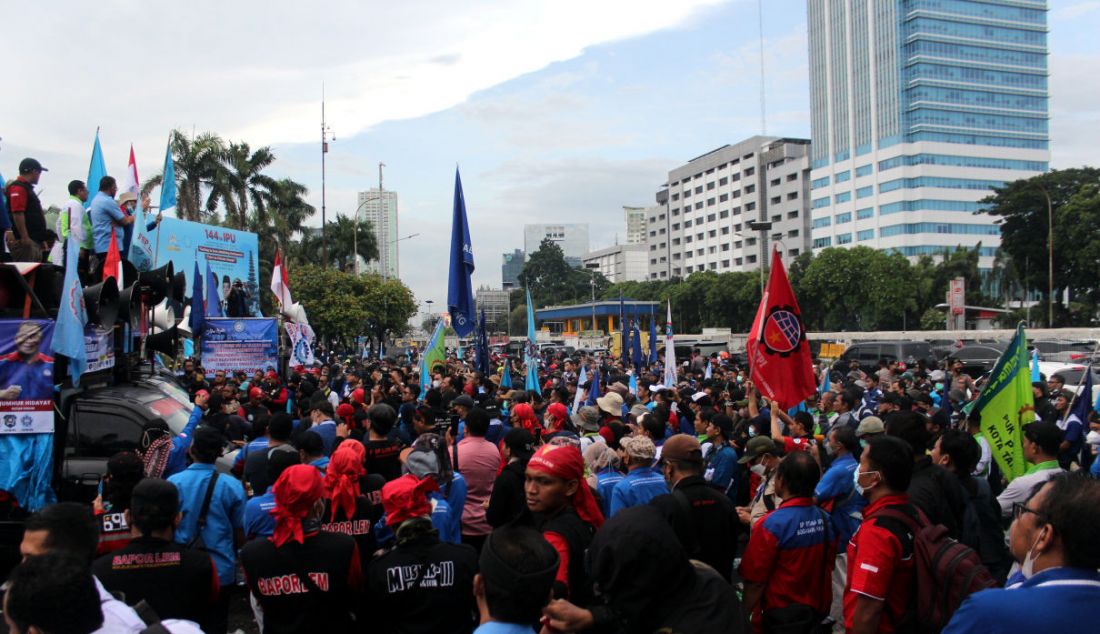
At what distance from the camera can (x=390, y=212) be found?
143000mm

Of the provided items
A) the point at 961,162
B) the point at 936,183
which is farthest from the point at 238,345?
the point at 961,162

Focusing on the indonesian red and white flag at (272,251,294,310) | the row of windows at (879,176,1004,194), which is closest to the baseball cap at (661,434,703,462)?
the indonesian red and white flag at (272,251,294,310)

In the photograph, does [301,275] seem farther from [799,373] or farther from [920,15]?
[920,15]

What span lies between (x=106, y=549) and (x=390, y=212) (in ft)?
464

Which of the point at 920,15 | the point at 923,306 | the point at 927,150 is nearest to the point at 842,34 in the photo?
the point at 920,15

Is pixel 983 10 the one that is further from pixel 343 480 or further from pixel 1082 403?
pixel 343 480

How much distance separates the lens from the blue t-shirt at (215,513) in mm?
5363

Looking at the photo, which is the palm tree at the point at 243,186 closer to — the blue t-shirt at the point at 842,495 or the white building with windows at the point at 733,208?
the blue t-shirt at the point at 842,495

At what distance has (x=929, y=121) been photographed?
299 ft

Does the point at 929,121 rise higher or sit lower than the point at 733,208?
higher

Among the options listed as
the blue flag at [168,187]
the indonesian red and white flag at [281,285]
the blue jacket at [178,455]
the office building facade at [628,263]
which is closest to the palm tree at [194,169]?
the indonesian red and white flag at [281,285]

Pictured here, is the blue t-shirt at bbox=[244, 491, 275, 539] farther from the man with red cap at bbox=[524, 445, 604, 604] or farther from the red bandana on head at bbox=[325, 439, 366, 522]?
the man with red cap at bbox=[524, 445, 604, 604]

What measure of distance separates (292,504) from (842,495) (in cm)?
348

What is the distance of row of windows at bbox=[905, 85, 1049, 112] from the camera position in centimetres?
9100
